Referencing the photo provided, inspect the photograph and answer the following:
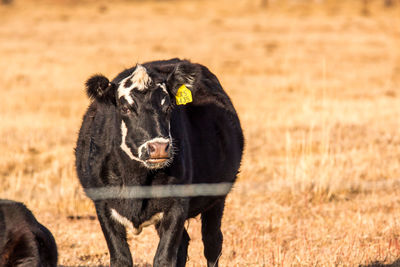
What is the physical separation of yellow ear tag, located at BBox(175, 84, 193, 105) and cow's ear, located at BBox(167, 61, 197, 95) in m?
0.03

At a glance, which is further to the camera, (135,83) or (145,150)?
(135,83)

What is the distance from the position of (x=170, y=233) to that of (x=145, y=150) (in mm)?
677

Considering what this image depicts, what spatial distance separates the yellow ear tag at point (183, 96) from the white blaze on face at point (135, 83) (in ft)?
1.00

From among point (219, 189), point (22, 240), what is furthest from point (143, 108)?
point (22, 240)

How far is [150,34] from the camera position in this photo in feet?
106

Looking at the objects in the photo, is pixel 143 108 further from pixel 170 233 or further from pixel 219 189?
pixel 219 189

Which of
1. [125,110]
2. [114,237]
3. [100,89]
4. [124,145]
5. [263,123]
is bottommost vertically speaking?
[263,123]

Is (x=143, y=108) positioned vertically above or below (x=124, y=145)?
above

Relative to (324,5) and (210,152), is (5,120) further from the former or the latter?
(324,5)

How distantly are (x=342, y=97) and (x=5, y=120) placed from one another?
814cm

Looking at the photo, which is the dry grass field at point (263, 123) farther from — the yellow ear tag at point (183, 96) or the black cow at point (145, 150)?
the yellow ear tag at point (183, 96)

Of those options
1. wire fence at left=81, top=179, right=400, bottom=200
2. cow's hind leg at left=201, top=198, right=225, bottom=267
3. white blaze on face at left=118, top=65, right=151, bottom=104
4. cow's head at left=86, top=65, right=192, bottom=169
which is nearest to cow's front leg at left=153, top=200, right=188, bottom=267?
wire fence at left=81, top=179, right=400, bottom=200

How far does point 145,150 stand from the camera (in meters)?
5.53

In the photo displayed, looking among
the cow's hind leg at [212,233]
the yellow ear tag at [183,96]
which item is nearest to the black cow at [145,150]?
the yellow ear tag at [183,96]
